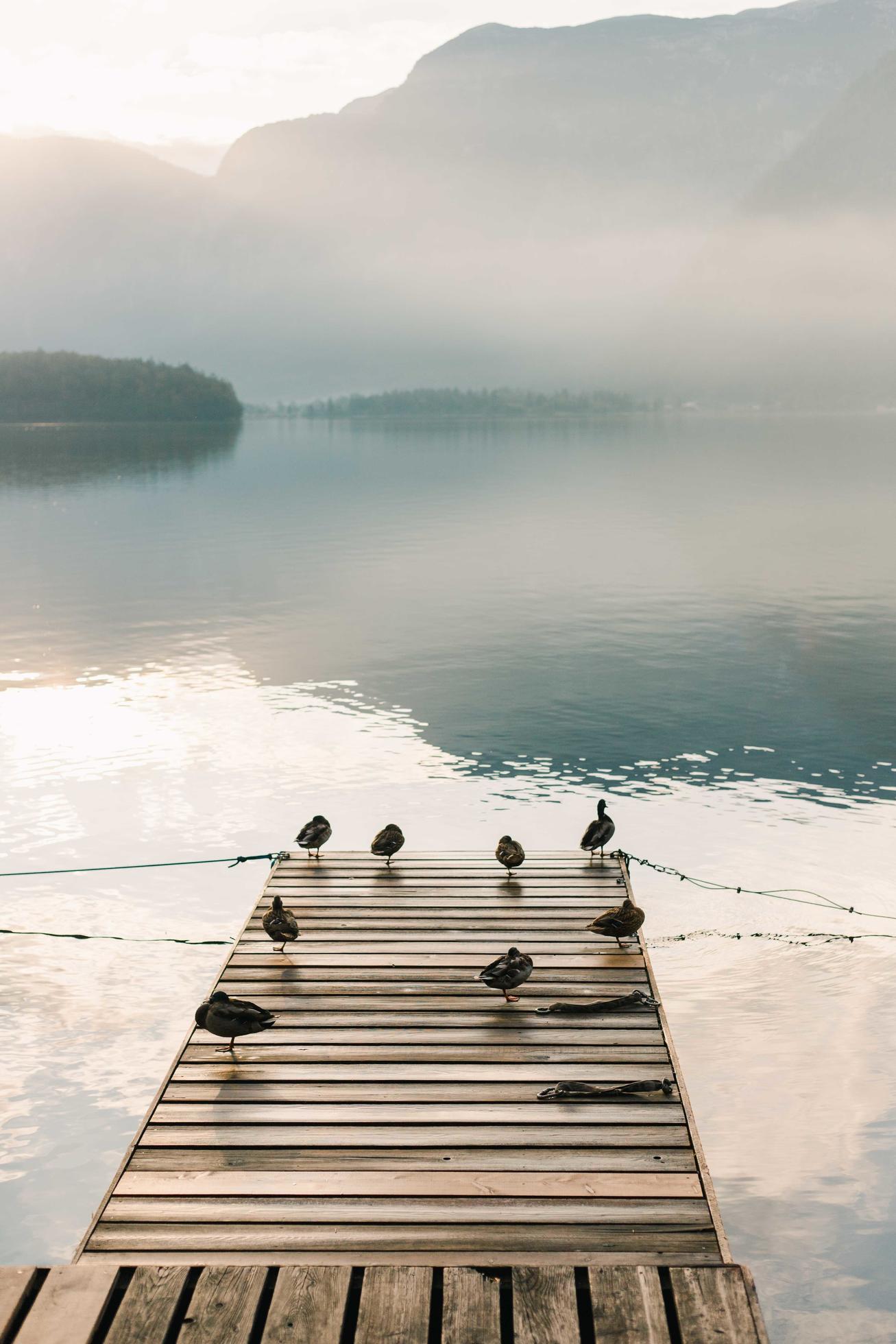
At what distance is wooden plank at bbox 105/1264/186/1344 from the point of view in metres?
6.83

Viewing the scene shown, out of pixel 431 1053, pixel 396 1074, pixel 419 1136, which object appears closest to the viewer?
pixel 419 1136

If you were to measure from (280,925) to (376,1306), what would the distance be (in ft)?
24.3

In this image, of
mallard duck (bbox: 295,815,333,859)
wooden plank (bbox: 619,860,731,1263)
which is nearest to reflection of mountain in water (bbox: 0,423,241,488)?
mallard duck (bbox: 295,815,333,859)

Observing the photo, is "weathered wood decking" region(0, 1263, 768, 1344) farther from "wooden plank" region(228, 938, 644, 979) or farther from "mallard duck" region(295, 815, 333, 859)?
"mallard duck" region(295, 815, 333, 859)

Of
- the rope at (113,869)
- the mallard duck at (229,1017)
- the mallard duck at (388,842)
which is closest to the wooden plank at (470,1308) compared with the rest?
the mallard duck at (229,1017)

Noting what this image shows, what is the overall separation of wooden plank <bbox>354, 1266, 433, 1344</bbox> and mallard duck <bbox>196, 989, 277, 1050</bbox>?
4.40m

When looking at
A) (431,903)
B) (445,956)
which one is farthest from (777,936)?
(445,956)

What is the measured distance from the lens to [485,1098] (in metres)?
10.7

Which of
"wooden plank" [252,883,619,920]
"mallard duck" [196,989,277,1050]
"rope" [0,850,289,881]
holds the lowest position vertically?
"rope" [0,850,289,881]

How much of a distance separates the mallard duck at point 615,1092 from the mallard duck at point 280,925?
463 centimetres

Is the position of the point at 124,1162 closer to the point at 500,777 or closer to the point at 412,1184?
the point at 412,1184

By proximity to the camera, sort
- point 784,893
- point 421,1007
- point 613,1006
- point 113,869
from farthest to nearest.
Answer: point 113,869 → point 784,893 → point 421,1007 → point 613,1006

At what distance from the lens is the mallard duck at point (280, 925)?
14250 millimetres

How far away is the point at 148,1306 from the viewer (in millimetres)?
7086
